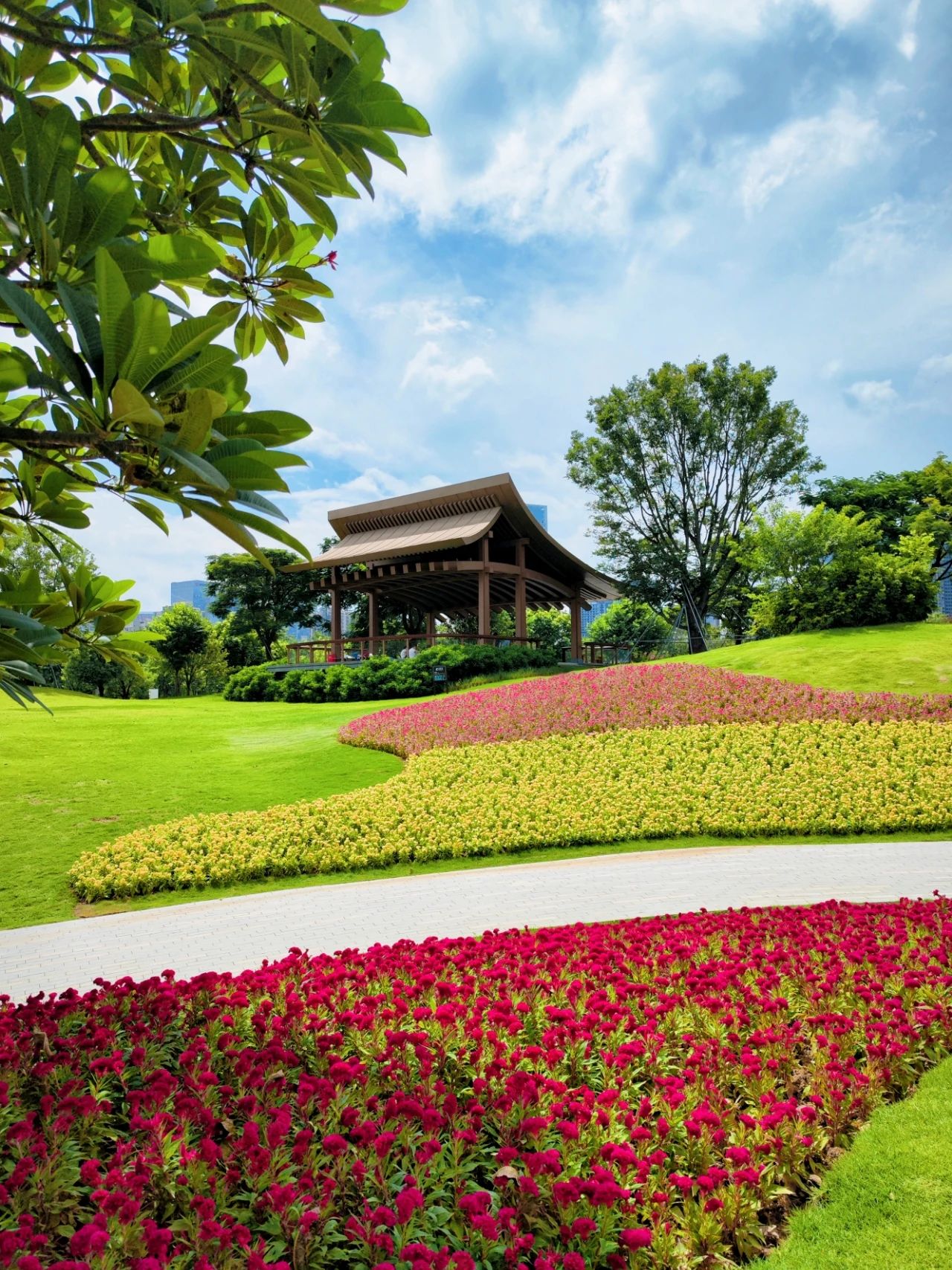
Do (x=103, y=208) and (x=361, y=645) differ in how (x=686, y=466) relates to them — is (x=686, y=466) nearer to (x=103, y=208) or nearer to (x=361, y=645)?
(x=361, y=645)

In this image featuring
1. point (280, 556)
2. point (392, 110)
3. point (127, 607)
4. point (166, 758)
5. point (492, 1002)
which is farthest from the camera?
point (280, 556)

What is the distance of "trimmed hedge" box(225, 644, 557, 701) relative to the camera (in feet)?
71.2

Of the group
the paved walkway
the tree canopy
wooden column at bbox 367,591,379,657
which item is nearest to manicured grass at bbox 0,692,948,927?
the paved walkway

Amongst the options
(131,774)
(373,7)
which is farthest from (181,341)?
(131,774)

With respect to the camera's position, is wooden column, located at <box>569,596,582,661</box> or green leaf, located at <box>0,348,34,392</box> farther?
wooden column, located at <box>569,596,582,661</box>

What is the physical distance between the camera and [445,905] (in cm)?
720

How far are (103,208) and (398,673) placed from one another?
20343 mm

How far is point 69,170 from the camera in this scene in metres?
1.68

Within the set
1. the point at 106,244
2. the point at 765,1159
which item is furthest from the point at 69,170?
the point at 765,1159

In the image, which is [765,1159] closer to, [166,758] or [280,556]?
[166,758]

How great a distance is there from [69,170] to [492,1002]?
3963 mm

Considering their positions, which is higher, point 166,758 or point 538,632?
point 538,632

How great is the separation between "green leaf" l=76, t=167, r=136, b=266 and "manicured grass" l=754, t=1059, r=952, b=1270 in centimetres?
359

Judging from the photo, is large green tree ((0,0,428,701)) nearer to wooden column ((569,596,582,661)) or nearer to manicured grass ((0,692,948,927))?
manicured grass ((0,692,948,927))
